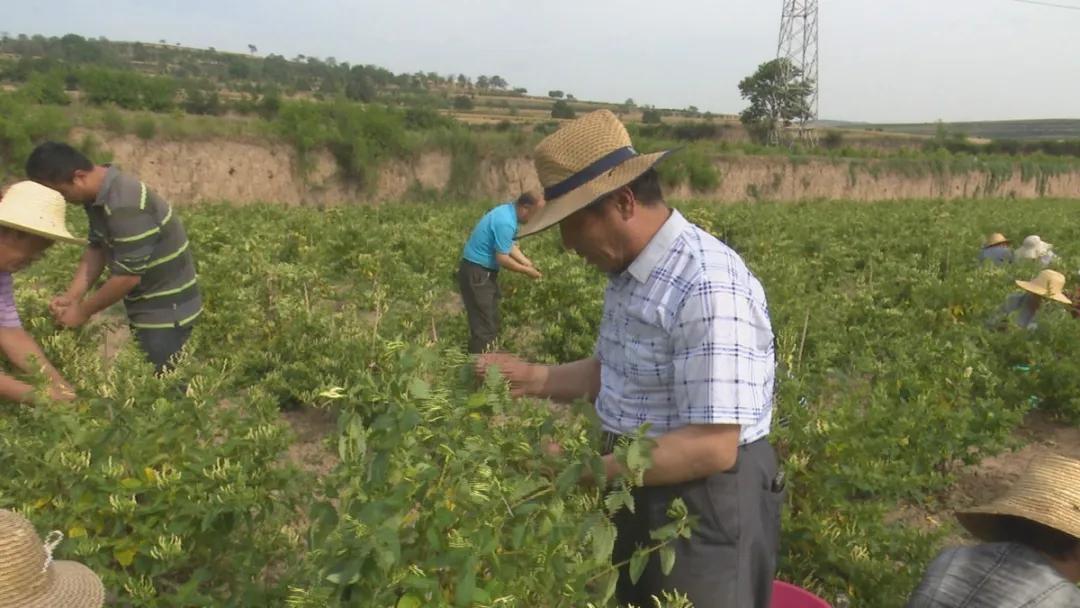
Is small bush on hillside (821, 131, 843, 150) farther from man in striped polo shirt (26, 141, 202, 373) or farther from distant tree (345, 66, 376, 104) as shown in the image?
man in striped polo shirt (26, 141, 202, 373)

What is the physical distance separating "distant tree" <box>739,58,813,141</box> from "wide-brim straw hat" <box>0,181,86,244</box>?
49736mm

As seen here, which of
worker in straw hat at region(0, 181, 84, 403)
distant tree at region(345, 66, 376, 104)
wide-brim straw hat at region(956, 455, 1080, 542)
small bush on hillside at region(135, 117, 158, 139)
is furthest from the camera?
distant tree at region(345, 66, 376, 104)

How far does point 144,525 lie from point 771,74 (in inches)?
2400

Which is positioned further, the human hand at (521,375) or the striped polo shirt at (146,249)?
the striped polo shirt at (146,249)

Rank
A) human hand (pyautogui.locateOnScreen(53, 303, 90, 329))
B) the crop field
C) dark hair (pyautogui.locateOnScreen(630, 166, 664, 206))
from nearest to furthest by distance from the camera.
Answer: the crop field
dark hair (pyautogui.locateOnScreen(630, 166, 664, 206))
human hand (pyautogui.locateOnScreen(53, 303, 90, 329))

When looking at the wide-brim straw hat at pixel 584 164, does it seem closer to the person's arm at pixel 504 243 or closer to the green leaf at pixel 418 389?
the green leaf at pixel 418 389

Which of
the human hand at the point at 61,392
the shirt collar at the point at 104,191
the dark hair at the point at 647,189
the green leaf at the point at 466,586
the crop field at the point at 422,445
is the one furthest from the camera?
the shirt collar at the point at 104,191

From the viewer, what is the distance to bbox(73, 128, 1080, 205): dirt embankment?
24.4m

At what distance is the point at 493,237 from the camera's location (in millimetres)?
6090

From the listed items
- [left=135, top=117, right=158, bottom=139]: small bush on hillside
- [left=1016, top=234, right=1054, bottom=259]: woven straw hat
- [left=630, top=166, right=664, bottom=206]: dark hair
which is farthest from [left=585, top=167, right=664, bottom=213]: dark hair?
[left=135, top=117, right=158, bottom=139]: small bush on hillside

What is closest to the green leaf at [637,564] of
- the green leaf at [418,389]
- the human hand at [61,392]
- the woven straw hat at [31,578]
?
the green leaf at [418,389]

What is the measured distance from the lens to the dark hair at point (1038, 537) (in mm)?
2068

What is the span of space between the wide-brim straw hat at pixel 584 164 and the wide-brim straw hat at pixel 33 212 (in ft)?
5.65

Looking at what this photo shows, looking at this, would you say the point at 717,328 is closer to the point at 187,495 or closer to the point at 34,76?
the point at 187,495
